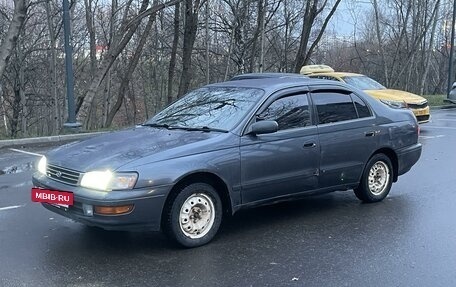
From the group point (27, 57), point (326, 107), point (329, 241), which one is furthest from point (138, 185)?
point (27, 57)

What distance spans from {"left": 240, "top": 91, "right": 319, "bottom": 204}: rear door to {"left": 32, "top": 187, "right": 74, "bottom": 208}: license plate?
163 centimetres

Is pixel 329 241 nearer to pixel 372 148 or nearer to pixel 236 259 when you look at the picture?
pixel 236 259

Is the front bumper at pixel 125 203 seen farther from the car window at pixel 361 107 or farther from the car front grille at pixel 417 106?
the car front grille at pixel 417 106

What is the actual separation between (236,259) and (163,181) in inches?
37.1

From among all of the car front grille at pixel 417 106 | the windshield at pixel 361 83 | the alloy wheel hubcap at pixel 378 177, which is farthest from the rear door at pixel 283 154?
the windshield at pixel 361 83

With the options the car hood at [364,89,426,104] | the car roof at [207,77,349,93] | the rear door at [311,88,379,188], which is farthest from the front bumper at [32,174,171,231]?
the car hood at [364,89,426,104]

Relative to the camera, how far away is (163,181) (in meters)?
4.64

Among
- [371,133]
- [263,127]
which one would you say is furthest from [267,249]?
[371,133]

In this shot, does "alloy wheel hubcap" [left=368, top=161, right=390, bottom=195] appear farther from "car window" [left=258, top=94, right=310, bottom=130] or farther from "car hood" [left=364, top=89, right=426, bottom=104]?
"car hood" [left=364, top=89, right=426, bottom=104]

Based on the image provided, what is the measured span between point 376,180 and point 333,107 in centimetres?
119

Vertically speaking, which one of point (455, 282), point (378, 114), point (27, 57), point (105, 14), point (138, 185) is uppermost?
point (105, 14)

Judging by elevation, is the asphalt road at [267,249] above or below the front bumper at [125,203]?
below

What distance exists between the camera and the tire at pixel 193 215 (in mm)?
4801

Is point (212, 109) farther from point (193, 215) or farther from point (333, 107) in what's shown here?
point (333, 107)
